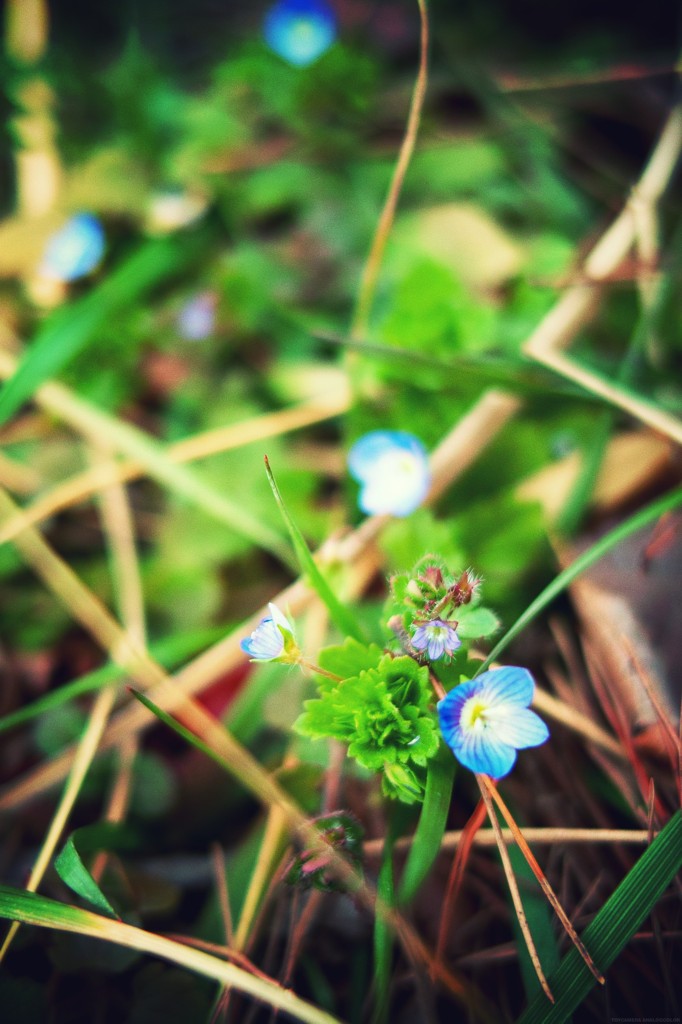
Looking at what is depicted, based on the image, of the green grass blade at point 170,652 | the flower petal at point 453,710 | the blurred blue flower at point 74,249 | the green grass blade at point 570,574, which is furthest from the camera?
the blurred blue flower at point 74,249

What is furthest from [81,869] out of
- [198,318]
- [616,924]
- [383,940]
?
[198,318]

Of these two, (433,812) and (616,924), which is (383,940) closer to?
(433,812)

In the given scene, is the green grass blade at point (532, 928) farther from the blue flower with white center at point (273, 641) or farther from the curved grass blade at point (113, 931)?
the blue flower with white center at point (273, 641)

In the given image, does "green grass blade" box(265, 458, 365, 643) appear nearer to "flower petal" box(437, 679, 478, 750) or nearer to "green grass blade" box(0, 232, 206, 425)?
"flower petal" box(437, 679, 478, 750)

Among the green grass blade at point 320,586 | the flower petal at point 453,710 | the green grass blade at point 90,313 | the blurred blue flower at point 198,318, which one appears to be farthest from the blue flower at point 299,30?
the flower petal at point 453,710

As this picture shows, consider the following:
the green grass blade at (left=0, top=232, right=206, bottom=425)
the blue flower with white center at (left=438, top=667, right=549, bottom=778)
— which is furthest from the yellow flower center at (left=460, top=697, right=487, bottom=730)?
the green grass blade at (left=0, top=232, right=206, bottom=425)

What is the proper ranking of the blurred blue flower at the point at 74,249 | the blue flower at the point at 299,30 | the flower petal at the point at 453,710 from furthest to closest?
the blue flower at the point at 299,30 < the blurred blue flower at the point at 74,249 < the flower petal at the point at 453,710

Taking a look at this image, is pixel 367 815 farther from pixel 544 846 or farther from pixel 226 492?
pixel 226 492

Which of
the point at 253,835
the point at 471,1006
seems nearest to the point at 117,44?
the point at 253,835
